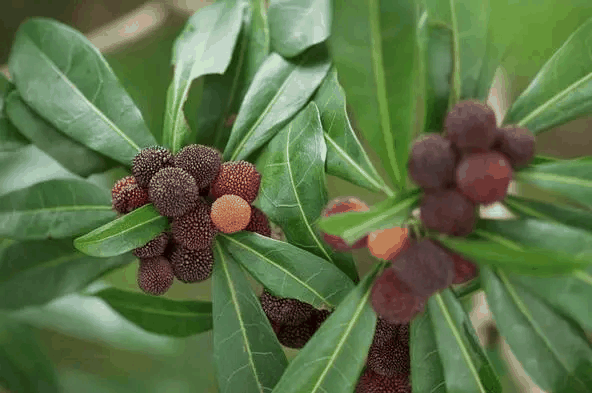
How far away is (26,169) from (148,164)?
2.41 ft

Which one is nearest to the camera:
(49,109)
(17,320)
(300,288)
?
(300,288)

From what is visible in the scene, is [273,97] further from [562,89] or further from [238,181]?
[562,89]

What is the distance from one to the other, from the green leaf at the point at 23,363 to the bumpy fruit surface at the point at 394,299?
0.94 metres

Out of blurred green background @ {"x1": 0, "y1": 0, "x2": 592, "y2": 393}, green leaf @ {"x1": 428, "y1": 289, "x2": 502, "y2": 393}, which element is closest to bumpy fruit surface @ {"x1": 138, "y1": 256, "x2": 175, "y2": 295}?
green leaf @ {"x1": 428, "y1": 289, "x2": 502, "y2": 393}

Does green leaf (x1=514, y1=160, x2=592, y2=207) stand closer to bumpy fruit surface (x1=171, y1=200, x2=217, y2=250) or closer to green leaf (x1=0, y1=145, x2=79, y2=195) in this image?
bumpy fruit surface (x1=171, y1=200, x2=217, y2=250)

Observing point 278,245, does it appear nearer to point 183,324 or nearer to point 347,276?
point 347,276

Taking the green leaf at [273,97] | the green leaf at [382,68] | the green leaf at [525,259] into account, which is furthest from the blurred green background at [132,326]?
the green leaf at [525,259]

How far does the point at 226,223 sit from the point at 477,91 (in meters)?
0.32

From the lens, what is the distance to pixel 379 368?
77cm

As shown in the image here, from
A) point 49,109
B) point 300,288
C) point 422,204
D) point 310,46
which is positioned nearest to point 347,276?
point 300,288

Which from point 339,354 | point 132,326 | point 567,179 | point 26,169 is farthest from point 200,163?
point 132,326

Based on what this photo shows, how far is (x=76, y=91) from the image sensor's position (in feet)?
2.98

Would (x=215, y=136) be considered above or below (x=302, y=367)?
above

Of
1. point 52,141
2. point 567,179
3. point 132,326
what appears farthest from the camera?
point 132,326
